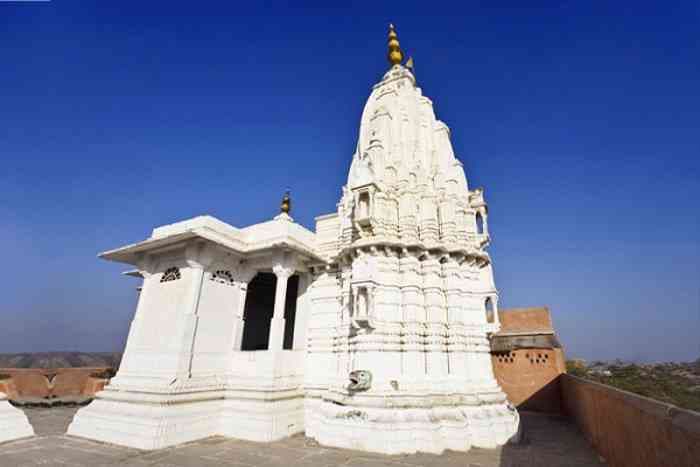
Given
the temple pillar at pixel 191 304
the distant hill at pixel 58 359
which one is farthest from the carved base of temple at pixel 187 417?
the distant hill at pixel 58 359

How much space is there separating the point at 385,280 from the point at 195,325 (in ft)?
19.4

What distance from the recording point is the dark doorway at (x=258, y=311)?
15.6m

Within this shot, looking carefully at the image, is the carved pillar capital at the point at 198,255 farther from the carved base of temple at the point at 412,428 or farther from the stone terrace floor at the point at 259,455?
the carved base of temple at the point at 412,428

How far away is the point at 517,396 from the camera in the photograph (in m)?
16.3

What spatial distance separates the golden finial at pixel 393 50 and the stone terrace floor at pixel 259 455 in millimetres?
15306

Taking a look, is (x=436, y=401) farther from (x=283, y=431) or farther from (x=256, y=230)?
(x=256, y=230)

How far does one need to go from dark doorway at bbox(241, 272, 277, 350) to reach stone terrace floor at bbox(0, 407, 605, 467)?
6.11m

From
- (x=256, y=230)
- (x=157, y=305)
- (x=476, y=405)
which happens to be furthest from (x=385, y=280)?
(x=157, y=305)

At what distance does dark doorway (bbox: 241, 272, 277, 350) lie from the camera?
15.6 metres

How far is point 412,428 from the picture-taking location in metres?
8.70

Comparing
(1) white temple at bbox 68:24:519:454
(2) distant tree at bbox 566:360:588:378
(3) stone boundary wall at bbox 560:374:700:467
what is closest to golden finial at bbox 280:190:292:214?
(1) white temple at bbox 68:24:519:454

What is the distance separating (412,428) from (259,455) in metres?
3.81

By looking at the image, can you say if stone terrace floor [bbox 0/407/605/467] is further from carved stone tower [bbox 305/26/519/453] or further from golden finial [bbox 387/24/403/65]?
golden finial [bbox 387/24/403/65]

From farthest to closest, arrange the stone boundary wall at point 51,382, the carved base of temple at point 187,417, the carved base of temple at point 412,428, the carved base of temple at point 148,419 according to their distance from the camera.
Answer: the stone boundary wall at point 51,382, the carved base of temple at point 187,417, the carved base of temple at point 148,419, the carved base of temple at point 412,428
